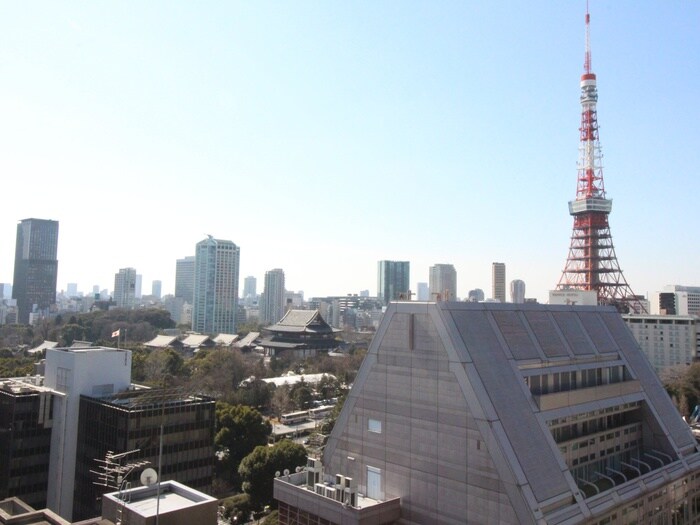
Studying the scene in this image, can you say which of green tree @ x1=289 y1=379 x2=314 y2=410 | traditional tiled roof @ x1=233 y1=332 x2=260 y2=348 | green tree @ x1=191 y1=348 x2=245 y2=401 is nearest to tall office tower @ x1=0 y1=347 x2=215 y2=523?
green tree @ x1=191 y1=348 x2=245 y2=401

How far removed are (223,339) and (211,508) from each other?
94721 millimetres

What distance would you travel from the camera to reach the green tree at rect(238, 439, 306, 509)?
1183 inches

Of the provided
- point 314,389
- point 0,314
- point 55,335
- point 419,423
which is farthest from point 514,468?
point 0,314

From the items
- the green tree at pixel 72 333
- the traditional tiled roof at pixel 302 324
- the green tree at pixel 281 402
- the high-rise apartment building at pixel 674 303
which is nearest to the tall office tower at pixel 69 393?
the green tree at pixel 281 402

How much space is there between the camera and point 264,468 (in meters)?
30.2

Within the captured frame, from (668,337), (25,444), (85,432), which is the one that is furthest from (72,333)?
(668,337)

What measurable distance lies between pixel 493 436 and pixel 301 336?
80.6m

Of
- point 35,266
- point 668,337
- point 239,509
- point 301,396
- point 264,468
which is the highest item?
point 35,266

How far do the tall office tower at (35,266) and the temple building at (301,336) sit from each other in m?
119

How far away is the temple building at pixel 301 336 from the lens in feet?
311

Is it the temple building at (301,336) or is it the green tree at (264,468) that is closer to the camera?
the green tree at (264,468)

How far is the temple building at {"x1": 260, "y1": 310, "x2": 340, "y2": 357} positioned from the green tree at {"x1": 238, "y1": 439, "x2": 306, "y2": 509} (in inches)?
2471

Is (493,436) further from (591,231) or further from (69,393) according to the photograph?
(591,231)

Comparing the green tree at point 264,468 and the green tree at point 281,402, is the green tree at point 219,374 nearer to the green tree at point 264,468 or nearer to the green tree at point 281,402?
the green tree at point 281,402
